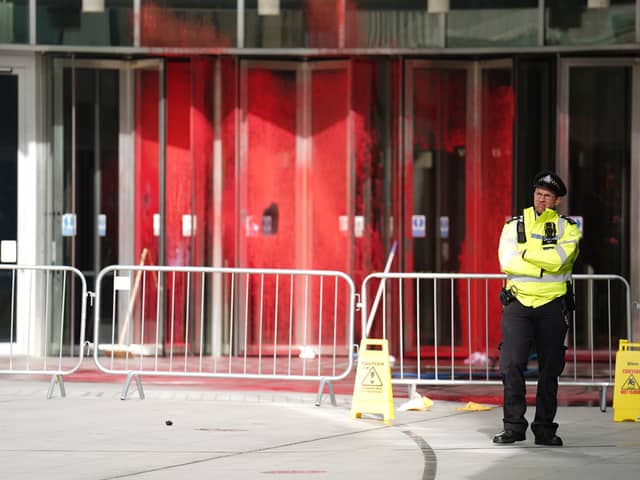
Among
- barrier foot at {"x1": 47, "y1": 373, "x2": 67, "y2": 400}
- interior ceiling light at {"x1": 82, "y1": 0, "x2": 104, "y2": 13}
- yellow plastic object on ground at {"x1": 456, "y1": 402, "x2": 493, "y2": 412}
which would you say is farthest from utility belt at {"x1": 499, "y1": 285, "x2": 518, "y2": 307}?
interior ceiling light at {"x1": 82, "y1": 0, "x2": 104, "y2": 13}

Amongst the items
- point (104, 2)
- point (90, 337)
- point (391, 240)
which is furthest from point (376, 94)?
point (90, 337)

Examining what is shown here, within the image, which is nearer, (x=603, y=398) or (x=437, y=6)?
(x=603, y=398)

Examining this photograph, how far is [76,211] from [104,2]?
7.74ft

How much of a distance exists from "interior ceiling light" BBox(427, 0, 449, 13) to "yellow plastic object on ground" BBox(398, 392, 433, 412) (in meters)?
5.35

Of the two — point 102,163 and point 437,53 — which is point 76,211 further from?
point 437,53

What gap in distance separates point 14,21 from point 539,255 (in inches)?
330

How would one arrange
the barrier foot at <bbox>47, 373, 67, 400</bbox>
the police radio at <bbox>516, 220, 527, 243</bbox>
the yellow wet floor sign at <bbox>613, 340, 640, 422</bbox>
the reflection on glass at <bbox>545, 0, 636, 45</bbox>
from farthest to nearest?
the reflection on glass at <bbox>545, 0, 636, 45</bbox> → the barrier foot at <bbox>47, 373, 67, 400</bbox> → the yellow wet floor sign at <bbox>613, 340, 640, 422</bbox> → the police radio at <bbox>516, 220, 527, 243</bbox>

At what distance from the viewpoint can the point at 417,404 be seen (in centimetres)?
1255

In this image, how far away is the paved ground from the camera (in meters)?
8.97

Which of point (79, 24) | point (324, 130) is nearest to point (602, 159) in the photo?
point (324, 130)

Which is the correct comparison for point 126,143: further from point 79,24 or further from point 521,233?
A: point 521,233

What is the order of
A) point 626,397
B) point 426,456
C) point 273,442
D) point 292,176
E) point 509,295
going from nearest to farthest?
point 426,456, point 273,442, point 509,295, point 626,397, point 292,176

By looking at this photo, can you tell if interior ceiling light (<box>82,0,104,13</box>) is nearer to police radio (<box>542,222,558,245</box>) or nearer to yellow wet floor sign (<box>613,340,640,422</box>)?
yellow wet floor sign (<box>613,340,640,422</box>)

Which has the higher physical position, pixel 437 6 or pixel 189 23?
pixel 437 6
